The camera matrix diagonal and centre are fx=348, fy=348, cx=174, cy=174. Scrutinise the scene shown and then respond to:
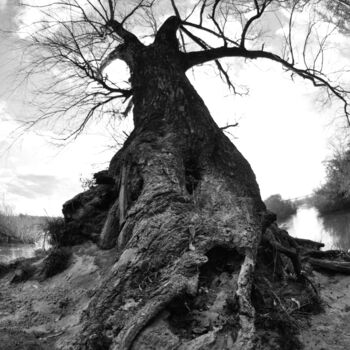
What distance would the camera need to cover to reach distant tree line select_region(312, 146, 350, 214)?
2655 cm

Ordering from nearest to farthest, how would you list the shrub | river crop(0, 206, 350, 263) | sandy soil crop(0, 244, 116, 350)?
sandy soil crop(0, 244, 116, 350) < the shrub < river crop(0, 206, 350, 263)

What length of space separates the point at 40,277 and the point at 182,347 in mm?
3057

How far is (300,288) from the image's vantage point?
3.71m

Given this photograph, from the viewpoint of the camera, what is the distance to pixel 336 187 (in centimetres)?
2841

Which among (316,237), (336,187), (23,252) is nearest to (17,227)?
(23,252)

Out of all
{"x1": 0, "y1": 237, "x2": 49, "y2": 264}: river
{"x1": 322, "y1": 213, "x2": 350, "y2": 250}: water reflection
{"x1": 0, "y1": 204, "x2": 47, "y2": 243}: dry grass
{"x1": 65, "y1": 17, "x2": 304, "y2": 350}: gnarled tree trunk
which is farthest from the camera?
{"x1": 0, "y1": 204, "x2": 47, "y2": 243}: dry grass

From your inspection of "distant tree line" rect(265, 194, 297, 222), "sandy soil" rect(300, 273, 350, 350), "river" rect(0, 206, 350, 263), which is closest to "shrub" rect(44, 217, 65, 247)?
"river" rect(0, 206, 350, 263)

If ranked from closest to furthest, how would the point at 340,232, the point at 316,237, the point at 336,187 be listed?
the point at 316,237 < the point at 340,232 < the point at 336,187

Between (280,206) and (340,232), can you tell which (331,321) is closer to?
(340,232)

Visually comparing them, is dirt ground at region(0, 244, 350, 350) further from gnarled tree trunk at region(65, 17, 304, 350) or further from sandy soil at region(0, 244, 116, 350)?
gnarled tree trunk at region(65, 17, 304, 350)

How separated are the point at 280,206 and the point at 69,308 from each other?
111 feet

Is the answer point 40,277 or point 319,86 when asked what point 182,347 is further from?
point 319,86

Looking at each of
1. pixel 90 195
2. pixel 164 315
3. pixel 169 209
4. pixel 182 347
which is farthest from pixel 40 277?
pixel 182 347

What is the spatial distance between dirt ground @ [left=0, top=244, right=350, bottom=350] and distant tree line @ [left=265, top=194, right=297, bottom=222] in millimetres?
31547
